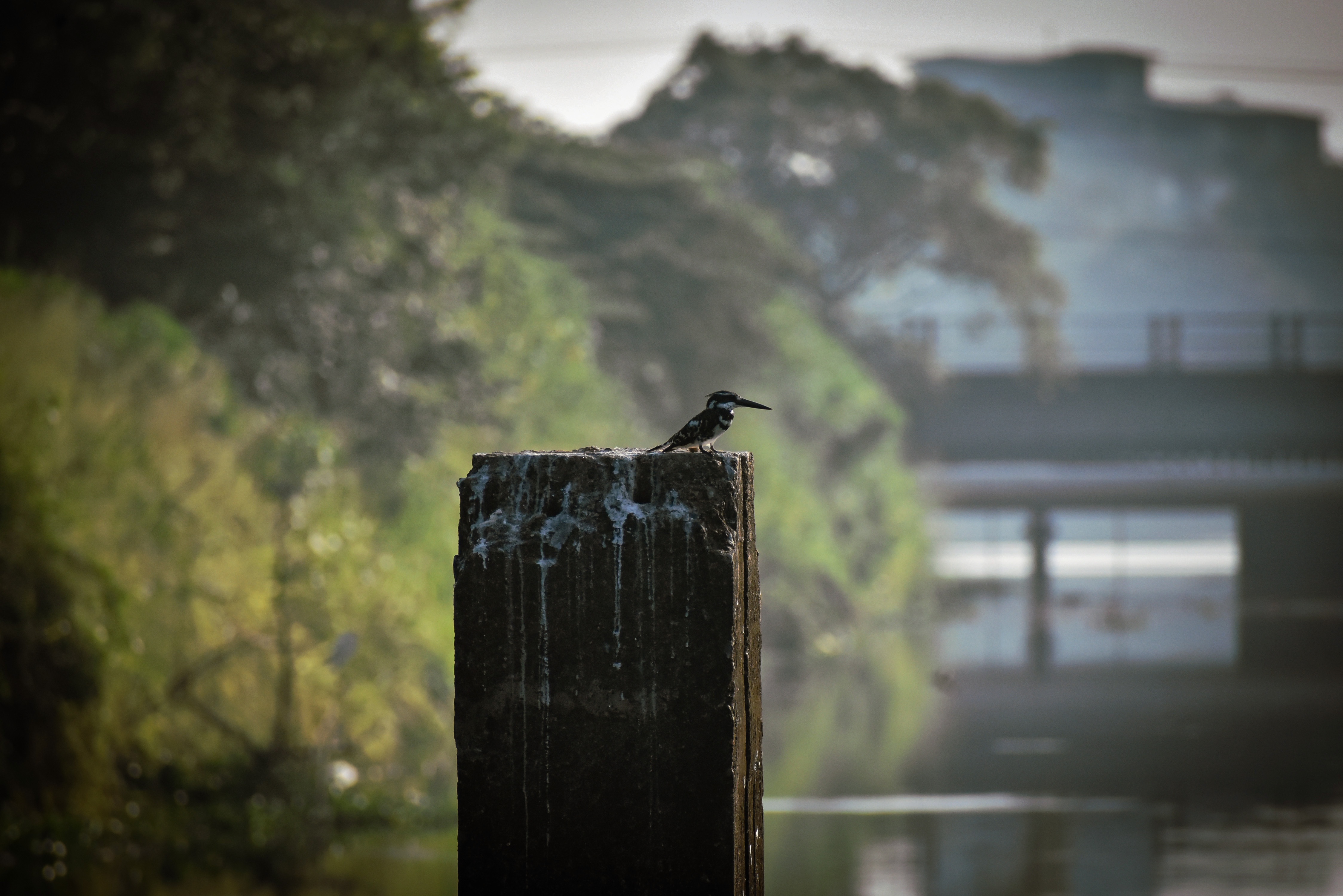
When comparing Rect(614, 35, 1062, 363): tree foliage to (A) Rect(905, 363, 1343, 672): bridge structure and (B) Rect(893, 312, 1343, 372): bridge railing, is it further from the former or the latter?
(A) Rect(905, 363, 1343, 672): bridge structure

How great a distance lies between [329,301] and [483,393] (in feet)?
7.50

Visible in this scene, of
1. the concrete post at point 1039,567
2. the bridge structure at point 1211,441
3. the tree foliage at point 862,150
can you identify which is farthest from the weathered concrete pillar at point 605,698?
the tree foliage at point 862,150

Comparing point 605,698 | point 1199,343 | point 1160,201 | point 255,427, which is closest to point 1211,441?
point 1199,343

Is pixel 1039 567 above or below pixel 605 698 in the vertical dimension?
below

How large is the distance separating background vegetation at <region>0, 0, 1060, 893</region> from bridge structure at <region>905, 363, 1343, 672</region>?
12.8 m

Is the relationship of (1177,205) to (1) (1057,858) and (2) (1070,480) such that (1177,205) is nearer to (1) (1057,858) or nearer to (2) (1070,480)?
(2) (1070,480)

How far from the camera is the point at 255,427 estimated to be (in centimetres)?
1428

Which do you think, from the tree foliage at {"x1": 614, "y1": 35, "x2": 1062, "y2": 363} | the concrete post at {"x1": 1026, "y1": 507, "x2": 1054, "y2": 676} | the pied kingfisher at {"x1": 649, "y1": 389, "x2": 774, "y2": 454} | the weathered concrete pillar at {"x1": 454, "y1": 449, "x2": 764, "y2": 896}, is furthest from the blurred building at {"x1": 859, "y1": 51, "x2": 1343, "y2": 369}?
the weathered concrete pillar at {"x1": 454, "y1": 449, "x2": 764, "y2": 896}

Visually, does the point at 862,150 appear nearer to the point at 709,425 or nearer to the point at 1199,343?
the point at 1199,343

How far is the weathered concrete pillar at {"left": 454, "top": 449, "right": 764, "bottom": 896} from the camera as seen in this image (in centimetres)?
294

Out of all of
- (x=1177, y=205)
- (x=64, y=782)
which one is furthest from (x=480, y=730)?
(x=1177, y=205)

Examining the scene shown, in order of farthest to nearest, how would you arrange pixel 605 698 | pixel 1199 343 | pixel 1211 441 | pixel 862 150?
pixel 862 150, pixel 1199 343, pixel 1211 441, pixel 605 698

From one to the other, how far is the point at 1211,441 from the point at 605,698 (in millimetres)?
33843

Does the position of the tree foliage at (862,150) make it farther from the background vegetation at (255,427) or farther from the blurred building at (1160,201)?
the background vegetation at (255,427)
